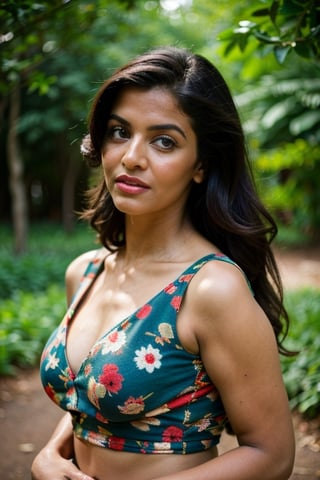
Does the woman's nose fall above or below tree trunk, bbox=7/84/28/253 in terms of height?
above

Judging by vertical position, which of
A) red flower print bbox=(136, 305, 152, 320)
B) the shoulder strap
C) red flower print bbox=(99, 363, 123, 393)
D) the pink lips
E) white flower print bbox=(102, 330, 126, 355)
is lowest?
the shoulder strap

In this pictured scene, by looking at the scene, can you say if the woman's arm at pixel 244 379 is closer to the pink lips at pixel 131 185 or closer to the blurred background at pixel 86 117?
the pink lips at pixel 131 185

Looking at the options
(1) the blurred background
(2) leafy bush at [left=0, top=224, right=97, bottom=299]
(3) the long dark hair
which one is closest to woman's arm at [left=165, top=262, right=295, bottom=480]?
(3) the long dark hair

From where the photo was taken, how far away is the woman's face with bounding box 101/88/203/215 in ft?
5.61

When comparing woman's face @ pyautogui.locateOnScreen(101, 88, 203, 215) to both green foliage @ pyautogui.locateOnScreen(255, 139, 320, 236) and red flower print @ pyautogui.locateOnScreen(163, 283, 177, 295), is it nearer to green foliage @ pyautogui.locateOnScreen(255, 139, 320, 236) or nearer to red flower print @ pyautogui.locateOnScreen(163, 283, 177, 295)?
red flower print @ pyautogui.locateOnScreen(163, 283, 177, 295)

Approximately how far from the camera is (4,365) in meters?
4.93

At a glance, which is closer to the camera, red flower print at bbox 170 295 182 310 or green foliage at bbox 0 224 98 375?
red flower print at bbox 170 295 182 310

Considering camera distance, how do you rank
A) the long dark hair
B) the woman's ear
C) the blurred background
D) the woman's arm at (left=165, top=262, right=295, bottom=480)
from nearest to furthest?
1. the woman's arm at (left=165, top=262, right=295, bottom=480)
2. the long dark hair
3. the woman's ear
4. the blurred background

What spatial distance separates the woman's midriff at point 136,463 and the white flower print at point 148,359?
0.28 meters

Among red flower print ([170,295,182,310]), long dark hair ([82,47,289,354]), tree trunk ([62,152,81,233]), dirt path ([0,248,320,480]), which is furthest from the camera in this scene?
tree trunk ([62,152,81,233])

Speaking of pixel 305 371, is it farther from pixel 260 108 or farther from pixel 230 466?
pixel 260 108

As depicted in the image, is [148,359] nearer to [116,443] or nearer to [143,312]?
[143,312]

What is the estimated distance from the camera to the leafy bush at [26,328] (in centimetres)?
522

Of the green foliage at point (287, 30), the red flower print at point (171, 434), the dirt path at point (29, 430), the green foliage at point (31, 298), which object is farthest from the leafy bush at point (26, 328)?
the green foliage at point (287, 30)
